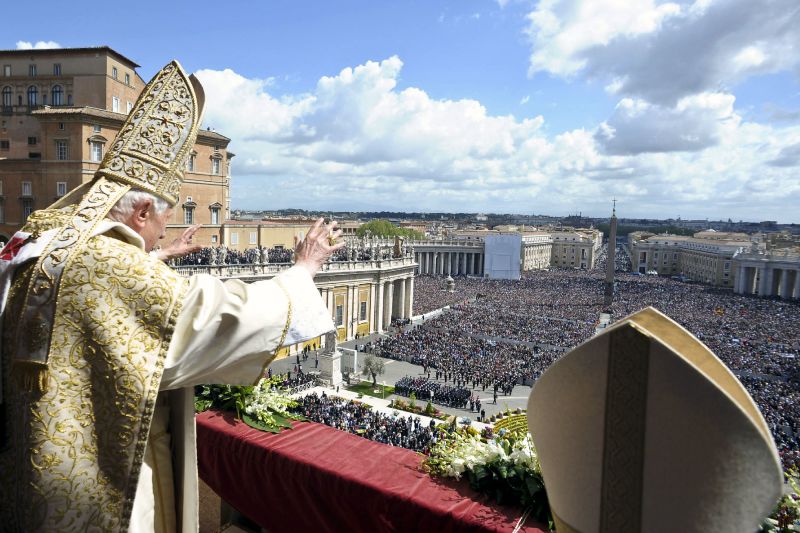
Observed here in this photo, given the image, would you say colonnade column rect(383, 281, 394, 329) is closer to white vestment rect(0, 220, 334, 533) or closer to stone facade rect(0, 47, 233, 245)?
stone facade rect(0, 47, 233, 245)

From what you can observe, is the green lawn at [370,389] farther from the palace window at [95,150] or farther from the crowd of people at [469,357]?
the palace window at [95,150]

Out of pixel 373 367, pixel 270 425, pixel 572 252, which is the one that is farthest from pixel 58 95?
pixel 572 252

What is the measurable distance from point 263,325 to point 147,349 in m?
0.43

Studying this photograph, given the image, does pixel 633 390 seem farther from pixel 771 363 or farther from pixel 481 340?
pixel 771 363

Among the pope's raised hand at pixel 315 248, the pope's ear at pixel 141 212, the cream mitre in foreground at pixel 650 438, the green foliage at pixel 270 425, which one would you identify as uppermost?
the pope's ear at pixel 141 212

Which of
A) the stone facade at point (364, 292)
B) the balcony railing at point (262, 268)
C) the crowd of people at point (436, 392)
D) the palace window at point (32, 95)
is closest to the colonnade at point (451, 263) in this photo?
the stone facade at point (364, 292)

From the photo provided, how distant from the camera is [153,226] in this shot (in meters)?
2.47

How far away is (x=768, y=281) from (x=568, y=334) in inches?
2409

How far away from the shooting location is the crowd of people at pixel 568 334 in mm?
28328

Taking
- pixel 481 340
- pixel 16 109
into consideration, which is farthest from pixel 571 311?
pixel 16 109

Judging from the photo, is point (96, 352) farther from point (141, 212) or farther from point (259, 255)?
point (259, 255)

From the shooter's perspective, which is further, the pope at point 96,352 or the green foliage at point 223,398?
the green foliage at point 223,398

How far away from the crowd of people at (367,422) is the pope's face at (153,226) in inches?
444

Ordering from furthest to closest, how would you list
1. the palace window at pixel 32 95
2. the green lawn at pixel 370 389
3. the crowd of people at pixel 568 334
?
the palace window at pixel 32 95
the crowd of people at pixel 568 334
the green lawn at pixel 370 389
